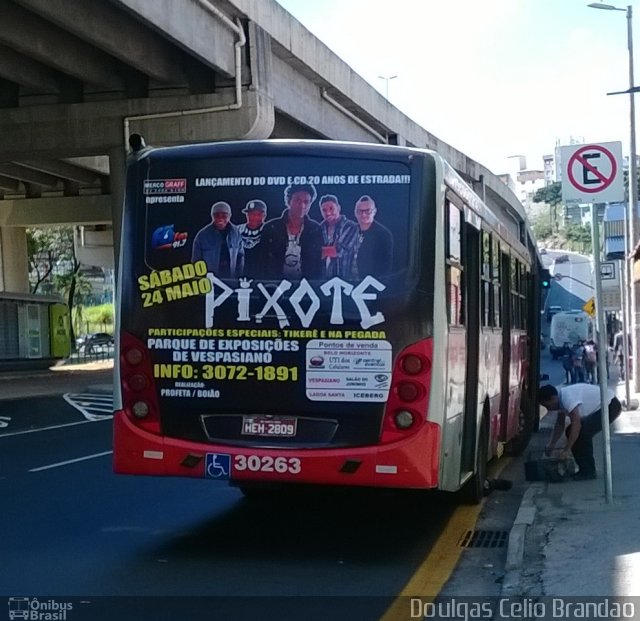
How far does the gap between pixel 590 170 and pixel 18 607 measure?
6.19 metres

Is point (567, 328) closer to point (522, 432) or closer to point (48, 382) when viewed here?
point (48, 382)

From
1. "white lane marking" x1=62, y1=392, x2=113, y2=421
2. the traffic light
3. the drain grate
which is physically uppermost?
the traffic light

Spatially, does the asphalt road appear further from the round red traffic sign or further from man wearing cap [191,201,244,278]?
the round red traffic sign

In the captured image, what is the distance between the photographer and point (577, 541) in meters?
8.18

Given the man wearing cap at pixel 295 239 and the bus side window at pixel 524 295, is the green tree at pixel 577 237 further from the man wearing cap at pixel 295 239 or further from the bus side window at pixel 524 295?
the man wearing cap at pixel 295 239

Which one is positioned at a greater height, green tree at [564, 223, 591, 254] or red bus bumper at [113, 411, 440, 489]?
green tree at [564, 223, 591, 254]

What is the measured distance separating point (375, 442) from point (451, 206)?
6.59 feet

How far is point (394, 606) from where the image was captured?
6746 mm

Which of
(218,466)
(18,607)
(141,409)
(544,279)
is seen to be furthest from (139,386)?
(544,279)

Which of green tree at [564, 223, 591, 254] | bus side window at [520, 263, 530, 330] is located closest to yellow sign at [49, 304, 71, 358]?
bus side window at [520, 263, 530, 330]

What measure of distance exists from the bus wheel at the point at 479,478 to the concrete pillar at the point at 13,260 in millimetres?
42814

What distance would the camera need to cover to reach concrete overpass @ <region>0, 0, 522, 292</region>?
19078mm

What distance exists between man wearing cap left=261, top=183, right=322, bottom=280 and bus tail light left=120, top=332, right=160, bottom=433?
3.89 feet

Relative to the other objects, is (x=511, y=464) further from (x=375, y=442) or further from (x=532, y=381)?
(x=375, y=442)
